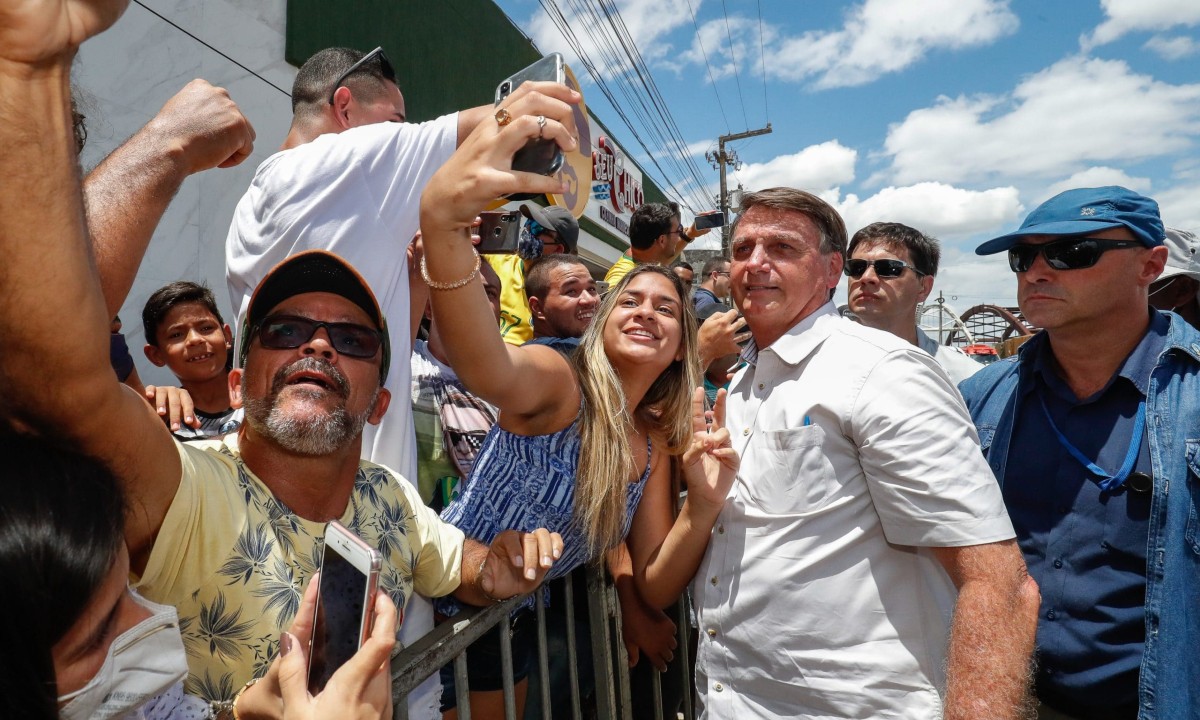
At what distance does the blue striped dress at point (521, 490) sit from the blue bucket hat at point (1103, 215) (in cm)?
171

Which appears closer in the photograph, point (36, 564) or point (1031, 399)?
point (36, 564)

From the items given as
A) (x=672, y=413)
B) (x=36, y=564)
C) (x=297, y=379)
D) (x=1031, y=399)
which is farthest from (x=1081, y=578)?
(x=36, y=564)

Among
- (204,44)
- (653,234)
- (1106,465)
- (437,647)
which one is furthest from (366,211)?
(204,44)

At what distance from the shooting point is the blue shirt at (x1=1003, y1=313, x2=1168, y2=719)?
2.03m

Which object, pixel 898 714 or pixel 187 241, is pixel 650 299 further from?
pixel 187 241

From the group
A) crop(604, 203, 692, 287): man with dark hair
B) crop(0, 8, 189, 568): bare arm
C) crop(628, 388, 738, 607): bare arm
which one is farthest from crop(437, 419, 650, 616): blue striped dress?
crop(604, 203, 692, 287): man with dark hair

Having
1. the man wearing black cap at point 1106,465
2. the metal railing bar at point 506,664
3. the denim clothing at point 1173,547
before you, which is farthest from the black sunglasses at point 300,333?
the denim clothing at point 1173,547

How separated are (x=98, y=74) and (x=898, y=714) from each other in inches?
214

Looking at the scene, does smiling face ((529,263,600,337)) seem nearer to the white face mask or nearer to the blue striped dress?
the blue striped dress

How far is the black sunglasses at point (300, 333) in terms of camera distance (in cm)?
167

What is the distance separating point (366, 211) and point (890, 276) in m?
3.15

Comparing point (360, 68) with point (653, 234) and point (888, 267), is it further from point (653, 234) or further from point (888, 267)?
point (888, 267)

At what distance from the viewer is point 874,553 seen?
1958 millimetres

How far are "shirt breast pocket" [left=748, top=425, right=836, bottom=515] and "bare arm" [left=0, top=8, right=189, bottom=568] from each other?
5.43ft
